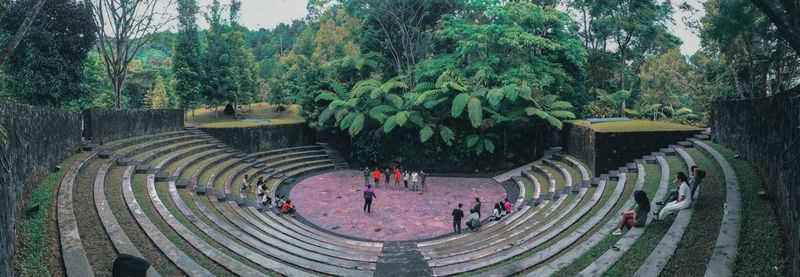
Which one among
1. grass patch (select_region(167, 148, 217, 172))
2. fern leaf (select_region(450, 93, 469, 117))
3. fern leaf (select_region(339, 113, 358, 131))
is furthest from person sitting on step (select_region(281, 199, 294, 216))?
fern leaf (select_region(450, 93, 469, 117))

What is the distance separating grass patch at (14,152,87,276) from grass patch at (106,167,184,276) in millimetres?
927

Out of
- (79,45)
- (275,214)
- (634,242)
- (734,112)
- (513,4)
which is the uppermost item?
(513,4)

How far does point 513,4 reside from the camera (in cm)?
1959

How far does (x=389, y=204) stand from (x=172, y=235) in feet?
26.7

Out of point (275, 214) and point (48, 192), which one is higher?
point (48, 192)

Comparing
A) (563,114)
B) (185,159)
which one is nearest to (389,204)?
(185,159)

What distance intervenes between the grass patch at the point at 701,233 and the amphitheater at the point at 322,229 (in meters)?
0.06

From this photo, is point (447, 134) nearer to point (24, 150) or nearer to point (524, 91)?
point (524, 91)

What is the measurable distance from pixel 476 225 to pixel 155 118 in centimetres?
1346

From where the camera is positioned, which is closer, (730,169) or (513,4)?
(730,169)

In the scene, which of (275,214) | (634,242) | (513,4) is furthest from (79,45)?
(634,242)

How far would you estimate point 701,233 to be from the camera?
615cm

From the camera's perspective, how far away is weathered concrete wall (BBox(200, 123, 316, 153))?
19.1 meters

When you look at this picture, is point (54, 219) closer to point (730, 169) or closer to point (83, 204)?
point (83, 204)
